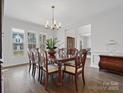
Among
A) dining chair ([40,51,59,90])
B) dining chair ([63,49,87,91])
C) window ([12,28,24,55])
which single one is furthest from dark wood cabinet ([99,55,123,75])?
window ([12,28,24,55])

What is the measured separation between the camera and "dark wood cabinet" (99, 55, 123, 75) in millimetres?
4078

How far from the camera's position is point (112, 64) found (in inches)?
171

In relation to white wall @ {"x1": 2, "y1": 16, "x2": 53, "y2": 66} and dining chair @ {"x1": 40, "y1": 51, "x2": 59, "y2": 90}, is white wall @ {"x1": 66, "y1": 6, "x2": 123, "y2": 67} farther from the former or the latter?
white wall @ {"x1": 2, "y1": 16, "x2": 53, "y2": 66}

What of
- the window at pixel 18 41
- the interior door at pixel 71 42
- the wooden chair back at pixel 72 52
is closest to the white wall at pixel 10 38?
the window at pixel 18 41

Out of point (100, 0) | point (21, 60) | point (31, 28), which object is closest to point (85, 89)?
point (100, 0)

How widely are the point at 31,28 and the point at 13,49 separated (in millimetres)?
1619

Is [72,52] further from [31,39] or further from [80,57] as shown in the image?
[31,39]

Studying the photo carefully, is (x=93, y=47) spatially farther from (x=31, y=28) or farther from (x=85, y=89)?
(x=31, y=28)

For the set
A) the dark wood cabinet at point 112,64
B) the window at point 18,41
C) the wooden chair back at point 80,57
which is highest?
the window at point 18,41

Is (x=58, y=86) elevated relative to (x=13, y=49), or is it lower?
lower

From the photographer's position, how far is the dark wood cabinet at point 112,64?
13.4 ft

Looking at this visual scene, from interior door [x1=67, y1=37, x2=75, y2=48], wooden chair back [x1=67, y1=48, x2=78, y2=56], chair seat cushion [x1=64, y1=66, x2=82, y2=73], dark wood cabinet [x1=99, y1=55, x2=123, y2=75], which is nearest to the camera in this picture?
chair seat cushion [x1=64, y1=66, x2=82, y2=73]

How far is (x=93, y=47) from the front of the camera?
5.68 m

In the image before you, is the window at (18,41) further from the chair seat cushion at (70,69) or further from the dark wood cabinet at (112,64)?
the dark wood cabinet at (112,64)
